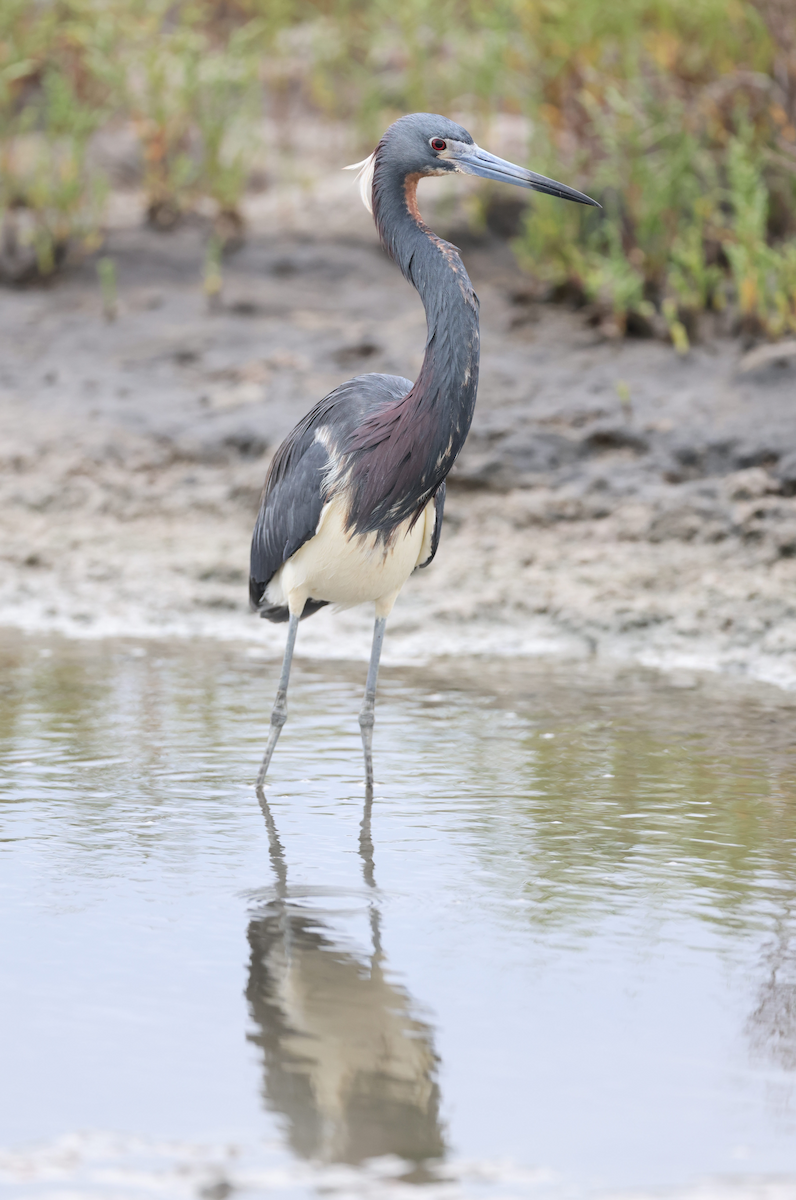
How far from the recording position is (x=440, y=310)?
4.16 m

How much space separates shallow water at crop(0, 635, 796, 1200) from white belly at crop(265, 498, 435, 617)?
554 millimetres

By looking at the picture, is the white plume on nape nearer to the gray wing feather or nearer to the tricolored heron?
the tricolored heron

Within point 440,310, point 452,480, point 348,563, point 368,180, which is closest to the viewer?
point 440,310

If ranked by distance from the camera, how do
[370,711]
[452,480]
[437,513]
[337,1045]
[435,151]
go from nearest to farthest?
[337,1045] < [435,151] < [370,711] < [437,513] < [452,480]

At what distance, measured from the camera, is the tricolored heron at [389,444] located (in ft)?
13.7

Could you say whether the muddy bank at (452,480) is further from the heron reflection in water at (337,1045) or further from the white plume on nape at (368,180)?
the heron reflection in water at (337,1045)

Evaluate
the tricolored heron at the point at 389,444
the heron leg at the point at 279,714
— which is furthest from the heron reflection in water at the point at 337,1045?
the tricolored heron at the point at 389,444

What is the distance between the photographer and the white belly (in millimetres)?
4531

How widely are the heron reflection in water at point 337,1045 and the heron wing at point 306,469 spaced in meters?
1.47

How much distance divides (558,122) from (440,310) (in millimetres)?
5012

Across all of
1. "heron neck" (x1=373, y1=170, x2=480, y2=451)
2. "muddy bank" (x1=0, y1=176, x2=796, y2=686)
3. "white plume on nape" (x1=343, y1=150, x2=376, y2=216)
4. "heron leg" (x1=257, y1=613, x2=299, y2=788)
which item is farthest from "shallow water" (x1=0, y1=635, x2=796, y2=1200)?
"white plume on nape" (x1=343, y1=150, x2=376, y2=216)

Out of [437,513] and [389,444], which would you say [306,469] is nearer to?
[389,444]

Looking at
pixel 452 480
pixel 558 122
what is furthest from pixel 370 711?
pixel 558 122

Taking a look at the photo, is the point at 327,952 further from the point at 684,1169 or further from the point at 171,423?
the point at 171,423
